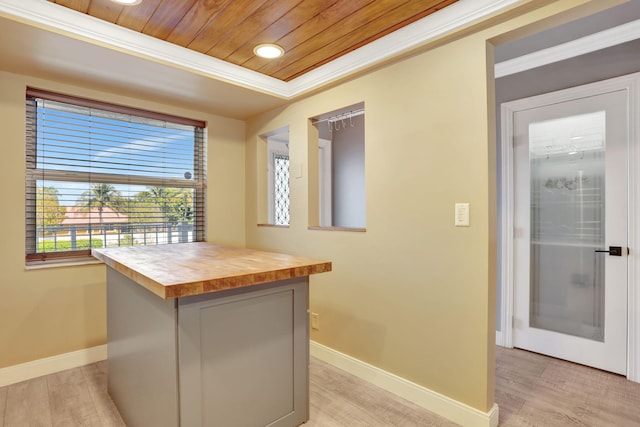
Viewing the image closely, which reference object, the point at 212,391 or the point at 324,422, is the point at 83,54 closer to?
the point at 212,391

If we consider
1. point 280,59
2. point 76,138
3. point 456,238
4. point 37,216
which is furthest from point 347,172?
point 37,216

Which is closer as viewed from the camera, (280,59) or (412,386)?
(412,386)

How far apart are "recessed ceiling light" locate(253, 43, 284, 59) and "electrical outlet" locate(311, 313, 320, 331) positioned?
2.05 meters

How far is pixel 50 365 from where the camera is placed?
2.48 meters

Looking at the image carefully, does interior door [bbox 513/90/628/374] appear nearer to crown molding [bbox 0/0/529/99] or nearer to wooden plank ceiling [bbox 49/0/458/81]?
crown molding [bbox 0/0/529/99]

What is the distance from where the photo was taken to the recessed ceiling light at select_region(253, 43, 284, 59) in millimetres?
2252

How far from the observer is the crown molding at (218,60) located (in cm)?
173

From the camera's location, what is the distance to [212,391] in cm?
144

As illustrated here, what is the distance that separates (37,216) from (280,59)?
7.10 ft

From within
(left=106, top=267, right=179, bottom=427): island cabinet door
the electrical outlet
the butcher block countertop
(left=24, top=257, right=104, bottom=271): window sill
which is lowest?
the electrical outlet

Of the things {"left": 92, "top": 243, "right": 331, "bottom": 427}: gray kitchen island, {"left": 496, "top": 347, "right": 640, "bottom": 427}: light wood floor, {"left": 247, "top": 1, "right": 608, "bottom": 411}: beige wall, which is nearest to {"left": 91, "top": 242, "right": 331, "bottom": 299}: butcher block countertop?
{"left": 92, "top": 243, "right": 331, "bottom": 427}: gray kitchen island

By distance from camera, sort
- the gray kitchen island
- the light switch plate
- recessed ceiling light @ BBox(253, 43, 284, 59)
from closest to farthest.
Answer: the gray kitchen island → the light switch plate → recessed ceiling light @ BBox(253, 43, 284, 59)

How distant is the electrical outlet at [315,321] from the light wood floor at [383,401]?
14.1 inches

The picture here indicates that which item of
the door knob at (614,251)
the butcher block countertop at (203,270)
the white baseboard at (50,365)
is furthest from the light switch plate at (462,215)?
the white baseboard at (50,365)
